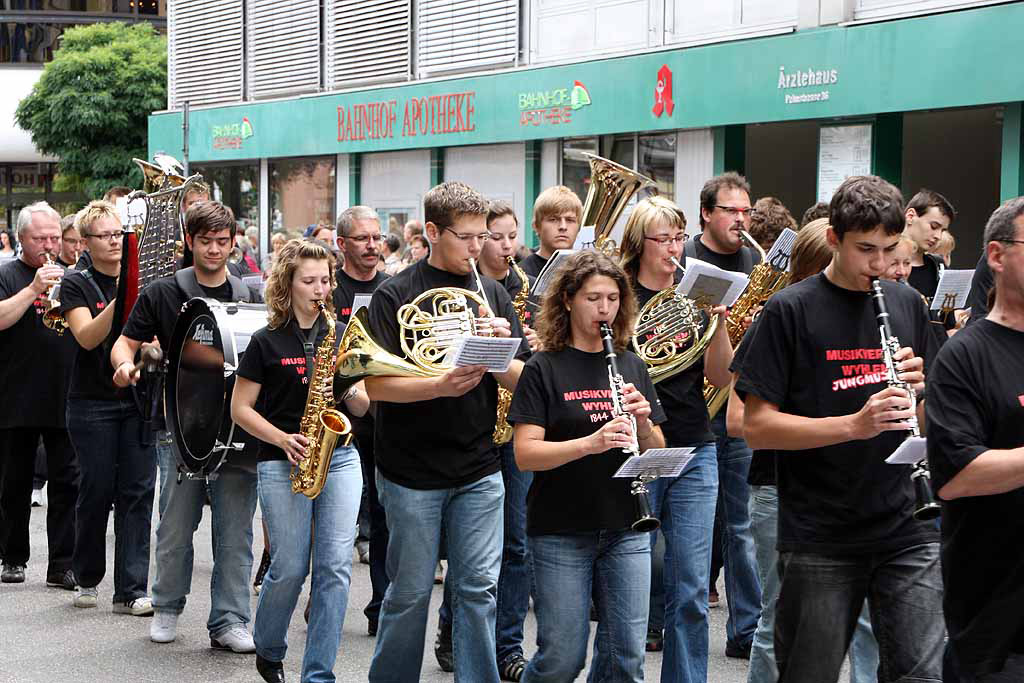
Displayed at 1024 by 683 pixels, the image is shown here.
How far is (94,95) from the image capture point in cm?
3950

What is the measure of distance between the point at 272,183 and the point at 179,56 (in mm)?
5868

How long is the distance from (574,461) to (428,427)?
0.76 metres

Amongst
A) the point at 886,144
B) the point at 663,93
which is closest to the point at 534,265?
the point at 886,144

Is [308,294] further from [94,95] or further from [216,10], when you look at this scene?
[94,95]

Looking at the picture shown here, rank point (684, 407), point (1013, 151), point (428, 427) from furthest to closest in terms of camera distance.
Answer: point (1013, 151) → point (684, 407) → point (428, 427)

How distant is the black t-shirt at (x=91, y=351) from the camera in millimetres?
8242

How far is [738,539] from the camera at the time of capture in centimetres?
723

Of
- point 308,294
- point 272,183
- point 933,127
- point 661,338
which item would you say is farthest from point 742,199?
point 272,183

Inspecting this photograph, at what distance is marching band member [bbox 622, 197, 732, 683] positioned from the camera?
6016mm

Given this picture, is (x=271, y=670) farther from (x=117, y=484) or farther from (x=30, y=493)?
(x=30, y=493)

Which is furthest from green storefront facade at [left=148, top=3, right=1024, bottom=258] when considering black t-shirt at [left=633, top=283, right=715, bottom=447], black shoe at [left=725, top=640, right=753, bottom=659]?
black t-shirt at [left=633, top=283, right=715, bottom=447]

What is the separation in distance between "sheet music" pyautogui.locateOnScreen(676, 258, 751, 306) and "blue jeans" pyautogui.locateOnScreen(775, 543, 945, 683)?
170 centimetres

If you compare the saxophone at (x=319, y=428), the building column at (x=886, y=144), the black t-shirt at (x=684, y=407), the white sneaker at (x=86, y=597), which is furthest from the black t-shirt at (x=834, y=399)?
the building column at (x=886, y=144)

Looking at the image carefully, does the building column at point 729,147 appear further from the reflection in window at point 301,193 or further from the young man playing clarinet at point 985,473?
the young man playing clarinet at point 985,473
